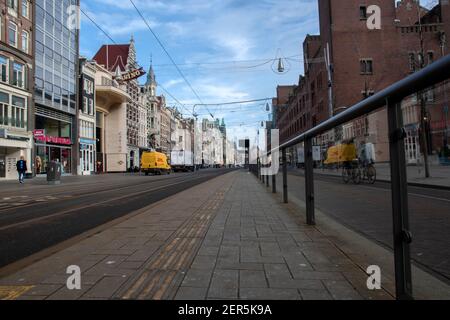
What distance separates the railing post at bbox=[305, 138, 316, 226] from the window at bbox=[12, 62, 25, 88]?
1243 inches

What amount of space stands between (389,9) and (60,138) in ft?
145

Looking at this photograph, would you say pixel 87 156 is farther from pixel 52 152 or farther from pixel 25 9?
pixel 25 9

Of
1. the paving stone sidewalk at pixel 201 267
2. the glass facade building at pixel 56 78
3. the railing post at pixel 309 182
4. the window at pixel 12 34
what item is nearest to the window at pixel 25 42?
the window at pixel 12 34

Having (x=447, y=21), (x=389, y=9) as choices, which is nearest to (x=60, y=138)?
(x=389, y=9)

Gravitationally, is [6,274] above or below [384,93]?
below

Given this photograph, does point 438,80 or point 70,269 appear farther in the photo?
point 70,269

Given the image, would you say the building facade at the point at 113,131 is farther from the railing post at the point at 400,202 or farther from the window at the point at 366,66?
the railing post at the point at 400,202

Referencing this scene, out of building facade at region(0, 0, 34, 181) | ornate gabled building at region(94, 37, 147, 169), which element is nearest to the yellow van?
building facade at region(0, 0, 34, 181)

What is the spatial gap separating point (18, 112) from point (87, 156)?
15883mm

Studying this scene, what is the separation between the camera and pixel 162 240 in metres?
5.71

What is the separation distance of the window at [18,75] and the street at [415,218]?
109 feet

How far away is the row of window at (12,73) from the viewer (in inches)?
1215
